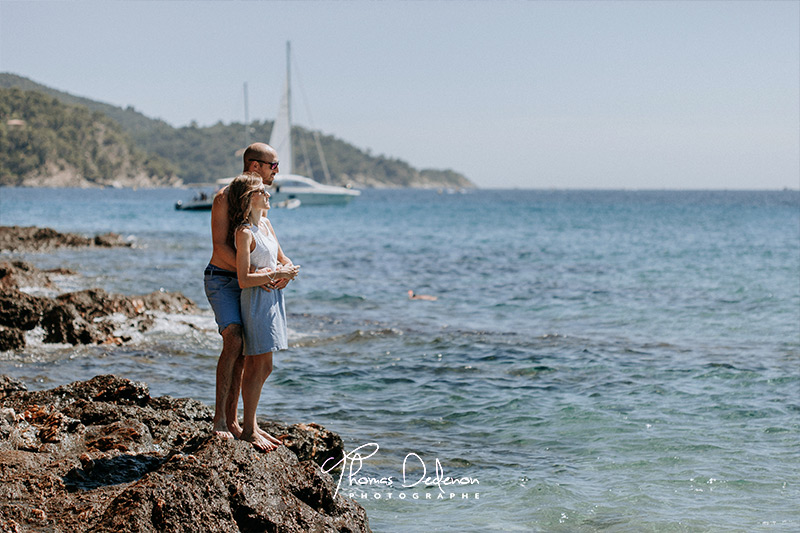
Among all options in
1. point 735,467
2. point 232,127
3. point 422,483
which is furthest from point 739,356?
point 232,127

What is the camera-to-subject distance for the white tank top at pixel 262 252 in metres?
4.88

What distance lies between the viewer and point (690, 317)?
15547 millimetres

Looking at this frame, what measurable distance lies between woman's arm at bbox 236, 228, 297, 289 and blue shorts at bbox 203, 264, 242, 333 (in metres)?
0.16

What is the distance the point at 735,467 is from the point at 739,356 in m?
5.15

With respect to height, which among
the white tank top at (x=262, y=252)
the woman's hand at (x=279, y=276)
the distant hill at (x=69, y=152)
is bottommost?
the woman's hand at (x=279, y=276)

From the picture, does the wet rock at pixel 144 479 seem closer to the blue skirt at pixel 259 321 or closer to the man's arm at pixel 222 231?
the blue skirt at pixel 259 321

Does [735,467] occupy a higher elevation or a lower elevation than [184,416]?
lower

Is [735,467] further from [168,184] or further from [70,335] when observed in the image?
[168,184]

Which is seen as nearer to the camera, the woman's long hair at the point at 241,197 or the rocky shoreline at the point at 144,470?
the rocky shoreline at the point at 144,470

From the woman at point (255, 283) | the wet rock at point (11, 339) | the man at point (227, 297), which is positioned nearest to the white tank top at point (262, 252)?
the woman at point (255, 283)

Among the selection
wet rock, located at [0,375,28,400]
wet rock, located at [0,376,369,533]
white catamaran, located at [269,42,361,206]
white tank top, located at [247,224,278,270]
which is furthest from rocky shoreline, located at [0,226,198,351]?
white catamaran, located at [269,42,361,206]

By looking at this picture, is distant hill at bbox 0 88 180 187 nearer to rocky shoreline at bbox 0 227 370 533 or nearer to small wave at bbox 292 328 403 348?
small wave at bbox 292 328 403 348

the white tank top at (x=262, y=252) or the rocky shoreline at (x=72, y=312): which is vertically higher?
the white tank top at (x=262, y=252)

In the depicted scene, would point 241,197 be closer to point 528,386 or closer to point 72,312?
point 528,386
